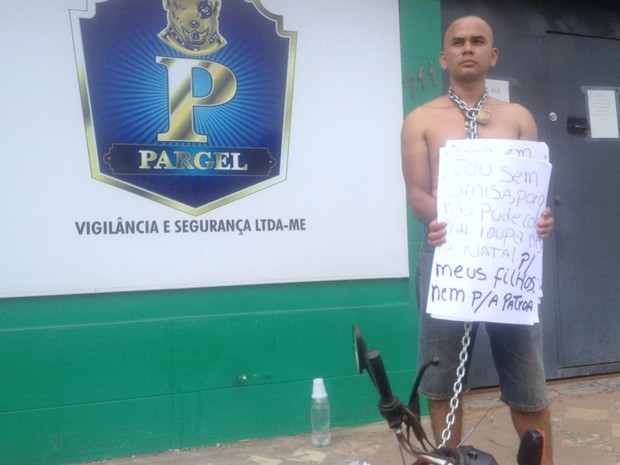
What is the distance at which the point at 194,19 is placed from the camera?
12.1 feet

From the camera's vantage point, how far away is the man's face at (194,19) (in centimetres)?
367

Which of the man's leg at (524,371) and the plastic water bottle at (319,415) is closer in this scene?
the man's leg at (524,371)

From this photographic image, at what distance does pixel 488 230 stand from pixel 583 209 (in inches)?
118

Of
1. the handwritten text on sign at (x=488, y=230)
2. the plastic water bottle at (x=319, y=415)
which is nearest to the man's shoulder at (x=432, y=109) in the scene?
the handwritten text on sign at (x=488, y=230)

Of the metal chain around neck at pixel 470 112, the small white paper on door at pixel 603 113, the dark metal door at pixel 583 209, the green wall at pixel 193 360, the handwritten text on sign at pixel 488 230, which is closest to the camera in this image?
the handwritten text on sign at pixel 488 230

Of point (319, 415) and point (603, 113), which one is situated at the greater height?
point (603, 113)

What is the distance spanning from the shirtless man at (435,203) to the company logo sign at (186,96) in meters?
1.49

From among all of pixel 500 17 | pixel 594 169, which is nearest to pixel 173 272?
pixel 500 17

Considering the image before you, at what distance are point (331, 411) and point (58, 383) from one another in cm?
151

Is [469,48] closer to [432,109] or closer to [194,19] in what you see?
[432,109]

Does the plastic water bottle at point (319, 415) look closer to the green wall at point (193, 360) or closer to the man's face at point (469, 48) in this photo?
the green wall at point (193, 360)

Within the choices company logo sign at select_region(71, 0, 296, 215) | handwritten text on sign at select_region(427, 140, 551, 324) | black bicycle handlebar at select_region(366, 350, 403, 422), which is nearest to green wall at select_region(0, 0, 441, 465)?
company logo sign at select_region(71, 0, 296, 215)

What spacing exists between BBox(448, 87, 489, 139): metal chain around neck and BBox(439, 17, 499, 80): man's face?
0.26 feet

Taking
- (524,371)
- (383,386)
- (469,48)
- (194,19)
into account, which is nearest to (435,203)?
(469,48)
